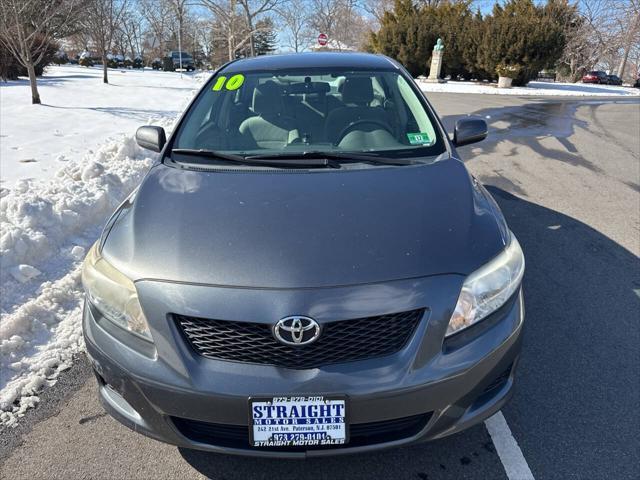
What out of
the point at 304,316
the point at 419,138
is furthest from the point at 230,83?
the point at 304,316

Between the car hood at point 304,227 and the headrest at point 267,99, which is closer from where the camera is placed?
the car hood at point 304,227

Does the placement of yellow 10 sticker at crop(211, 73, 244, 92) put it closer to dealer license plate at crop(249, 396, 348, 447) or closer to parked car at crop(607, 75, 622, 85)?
dealer license plate at crop(249, 396, 348, 447)

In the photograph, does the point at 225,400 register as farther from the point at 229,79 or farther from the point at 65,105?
the point at 65,105

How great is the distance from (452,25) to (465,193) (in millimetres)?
32728

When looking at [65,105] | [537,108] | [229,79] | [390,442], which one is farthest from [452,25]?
[390,442]

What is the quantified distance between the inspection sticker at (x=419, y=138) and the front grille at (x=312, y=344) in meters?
1.41

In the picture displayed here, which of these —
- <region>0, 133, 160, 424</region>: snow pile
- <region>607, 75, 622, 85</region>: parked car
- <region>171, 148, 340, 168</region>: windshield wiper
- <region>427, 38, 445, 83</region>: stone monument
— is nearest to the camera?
<region>171, 148, 340, 168</region>: windshield wiper

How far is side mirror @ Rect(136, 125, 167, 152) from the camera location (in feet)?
10.6

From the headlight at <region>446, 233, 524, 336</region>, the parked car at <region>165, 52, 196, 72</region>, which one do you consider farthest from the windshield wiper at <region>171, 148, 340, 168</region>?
the parked car at <region>165, 52, 196, 72</region>

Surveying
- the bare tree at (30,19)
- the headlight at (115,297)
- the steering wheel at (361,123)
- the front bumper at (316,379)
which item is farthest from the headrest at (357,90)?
the bare tree at (30,19)

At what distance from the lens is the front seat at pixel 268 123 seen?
2.94 m

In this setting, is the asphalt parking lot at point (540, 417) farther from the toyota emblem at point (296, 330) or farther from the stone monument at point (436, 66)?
the stone monument at point (436, 66)

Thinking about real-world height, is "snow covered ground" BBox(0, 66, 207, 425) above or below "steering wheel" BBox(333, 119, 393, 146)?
below

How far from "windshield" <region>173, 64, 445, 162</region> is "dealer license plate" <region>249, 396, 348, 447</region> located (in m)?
1.47
